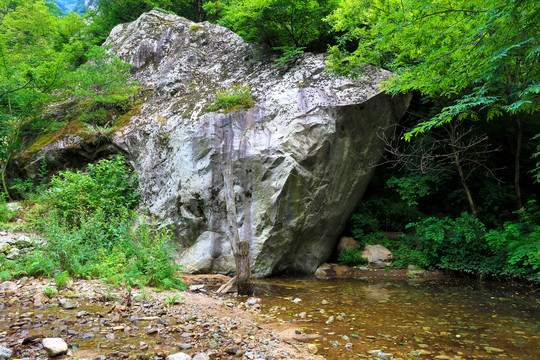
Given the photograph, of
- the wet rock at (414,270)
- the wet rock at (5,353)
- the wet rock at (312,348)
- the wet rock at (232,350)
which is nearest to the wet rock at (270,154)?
the wet rock at (414,270)

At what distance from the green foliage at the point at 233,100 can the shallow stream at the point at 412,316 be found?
455 centimetres

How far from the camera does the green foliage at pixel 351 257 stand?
8.37 m

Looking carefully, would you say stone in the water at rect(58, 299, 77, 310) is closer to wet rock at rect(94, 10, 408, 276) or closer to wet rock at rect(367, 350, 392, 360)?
wet rock at rect(367, 350, 392, 360)

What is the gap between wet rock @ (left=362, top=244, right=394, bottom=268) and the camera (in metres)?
8.29

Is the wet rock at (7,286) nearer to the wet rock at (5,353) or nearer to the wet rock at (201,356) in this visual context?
the wet rock at (5,353)

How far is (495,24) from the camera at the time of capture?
3.28m

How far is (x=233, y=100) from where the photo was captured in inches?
301

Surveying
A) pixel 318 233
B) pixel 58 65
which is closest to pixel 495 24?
pixel 318 233

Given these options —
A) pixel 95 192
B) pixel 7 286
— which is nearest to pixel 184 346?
pixel 7 286

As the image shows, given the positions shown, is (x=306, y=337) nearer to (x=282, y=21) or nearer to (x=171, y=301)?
(x=171, y=301)

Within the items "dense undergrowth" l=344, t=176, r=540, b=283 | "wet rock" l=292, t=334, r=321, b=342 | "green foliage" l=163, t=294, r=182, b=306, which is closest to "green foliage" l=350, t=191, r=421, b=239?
"dense undergrowth" l=344, t=176, r=540, b=283

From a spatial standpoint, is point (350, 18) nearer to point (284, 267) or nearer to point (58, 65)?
point (284, 267)

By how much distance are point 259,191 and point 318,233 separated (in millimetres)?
2172

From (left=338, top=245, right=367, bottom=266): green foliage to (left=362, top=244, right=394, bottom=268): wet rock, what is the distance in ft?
0.55
